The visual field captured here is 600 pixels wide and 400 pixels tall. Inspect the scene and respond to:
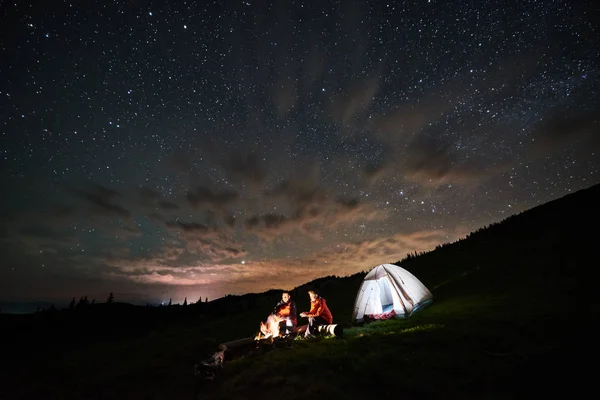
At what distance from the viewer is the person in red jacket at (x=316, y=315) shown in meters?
13.9

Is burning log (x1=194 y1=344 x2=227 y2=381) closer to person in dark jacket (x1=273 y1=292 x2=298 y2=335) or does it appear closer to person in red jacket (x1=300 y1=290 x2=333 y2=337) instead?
person in dark jacket (x1=273 y1=292 x2=298 y2=335)

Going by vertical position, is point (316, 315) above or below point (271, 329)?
above

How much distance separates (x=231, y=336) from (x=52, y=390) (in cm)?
1075

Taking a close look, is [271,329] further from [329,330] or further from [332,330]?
[332,330]

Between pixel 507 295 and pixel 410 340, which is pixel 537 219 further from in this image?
pixel 410 340

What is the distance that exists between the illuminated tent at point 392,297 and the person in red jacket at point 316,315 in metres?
4.67

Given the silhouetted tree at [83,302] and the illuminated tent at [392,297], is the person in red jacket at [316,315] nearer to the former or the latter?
the illuminated tent at [392,297]

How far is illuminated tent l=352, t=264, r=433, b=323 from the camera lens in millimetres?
17391

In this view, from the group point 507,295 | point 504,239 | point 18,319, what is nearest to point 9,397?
point 507,295

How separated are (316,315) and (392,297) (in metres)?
6.72

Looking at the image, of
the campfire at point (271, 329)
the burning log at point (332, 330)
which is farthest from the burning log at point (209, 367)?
the burning log at point (332, 330)

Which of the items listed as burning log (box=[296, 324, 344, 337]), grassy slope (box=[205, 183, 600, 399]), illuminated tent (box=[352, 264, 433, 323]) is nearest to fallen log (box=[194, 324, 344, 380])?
burning log (box=[296, 324, 344, 337])

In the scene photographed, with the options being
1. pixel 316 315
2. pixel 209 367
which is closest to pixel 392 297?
pixel 316 315

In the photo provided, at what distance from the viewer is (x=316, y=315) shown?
547 inches
